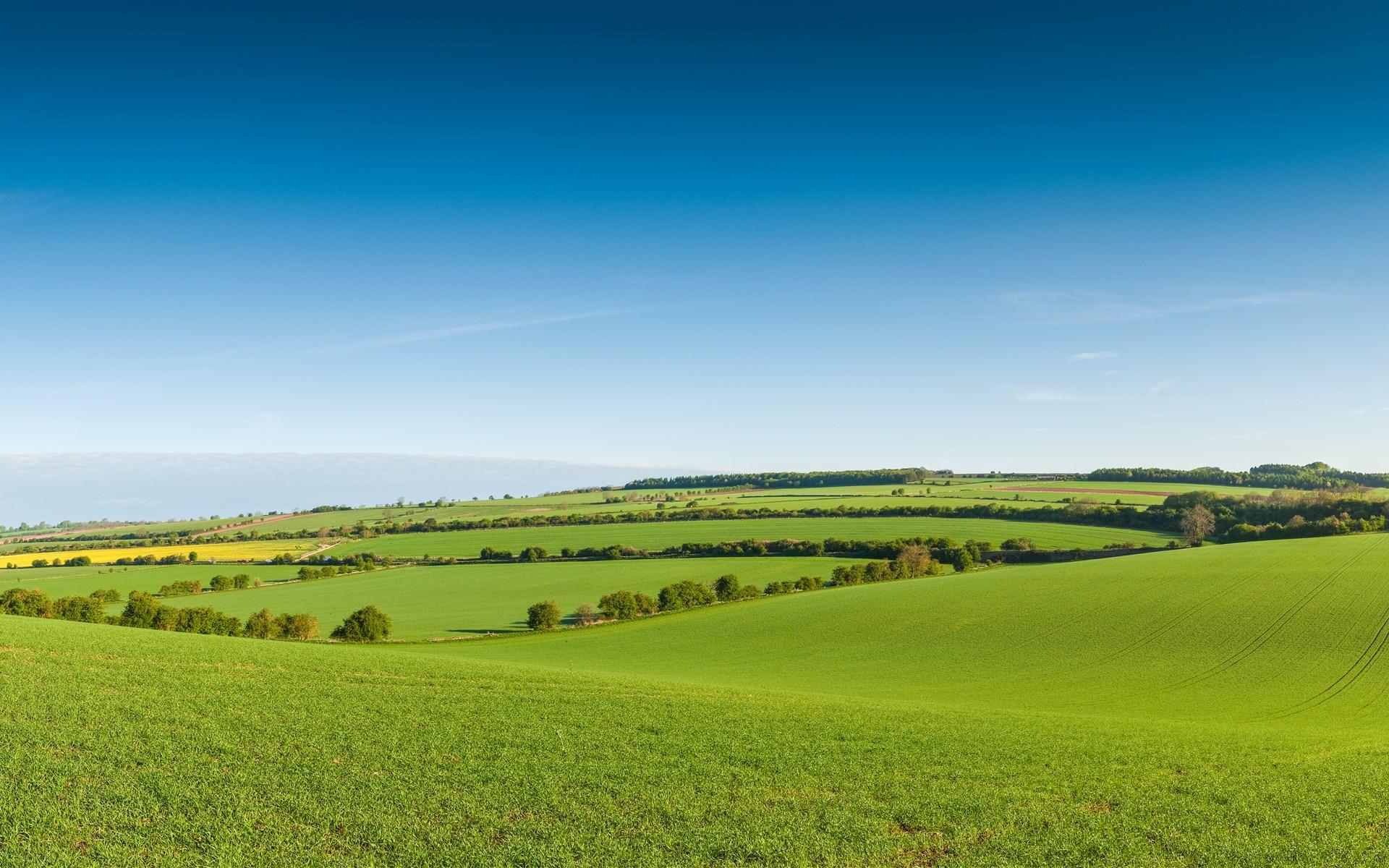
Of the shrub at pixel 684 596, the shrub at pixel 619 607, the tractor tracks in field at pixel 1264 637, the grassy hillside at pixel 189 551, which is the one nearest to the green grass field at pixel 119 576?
the grassy hillside at pixel 189 551

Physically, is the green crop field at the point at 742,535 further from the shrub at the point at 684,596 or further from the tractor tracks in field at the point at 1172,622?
the tractor tracks in field at the point at 1172,622

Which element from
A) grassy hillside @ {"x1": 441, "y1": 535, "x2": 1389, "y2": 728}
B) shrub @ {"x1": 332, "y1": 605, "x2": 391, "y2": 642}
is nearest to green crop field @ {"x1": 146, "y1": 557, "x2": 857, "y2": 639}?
shrub @ {"x1": 332, "y1": 605, "x2": 391, "y2": 642}

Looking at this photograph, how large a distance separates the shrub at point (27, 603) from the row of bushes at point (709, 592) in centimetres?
3496

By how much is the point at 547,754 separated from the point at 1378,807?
17095mm

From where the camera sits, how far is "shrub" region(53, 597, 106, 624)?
2031 inches

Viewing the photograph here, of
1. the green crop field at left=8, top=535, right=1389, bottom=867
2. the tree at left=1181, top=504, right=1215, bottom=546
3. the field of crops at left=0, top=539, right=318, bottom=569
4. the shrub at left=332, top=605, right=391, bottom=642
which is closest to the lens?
the green crop field at left=8, top=535, right=1389, bottom=867

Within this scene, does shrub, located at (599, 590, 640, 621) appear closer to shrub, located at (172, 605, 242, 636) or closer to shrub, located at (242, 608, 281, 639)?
shrub, located at (242, 608, 281, 639)

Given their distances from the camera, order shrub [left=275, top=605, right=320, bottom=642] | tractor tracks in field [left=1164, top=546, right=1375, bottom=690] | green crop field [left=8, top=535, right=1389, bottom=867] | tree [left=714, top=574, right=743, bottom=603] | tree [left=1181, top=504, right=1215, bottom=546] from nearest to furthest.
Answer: green crop field [left=8, top=535, right=1389, bottom=867] → tractor tracks in field [left=1164, top=546, right=1375, bottom=690] → shrub [left=275, top=605, right=320, bottom=642] → tree [left=714, top=574, right=743, bottom=603] → tree [left=1181, top=504, right=1215, bottom=546]

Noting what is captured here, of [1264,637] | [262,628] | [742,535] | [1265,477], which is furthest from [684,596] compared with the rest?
[1265,477]

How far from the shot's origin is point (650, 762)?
51.3ft

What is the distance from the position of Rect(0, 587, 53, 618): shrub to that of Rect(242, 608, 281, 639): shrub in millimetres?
13264

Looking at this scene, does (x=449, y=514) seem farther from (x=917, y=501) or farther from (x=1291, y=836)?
(x=1291, y=836)

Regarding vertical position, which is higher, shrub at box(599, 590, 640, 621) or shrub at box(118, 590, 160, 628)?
shrub at box(118, 590, 160, 628)

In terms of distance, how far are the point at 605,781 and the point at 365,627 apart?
44751mm
